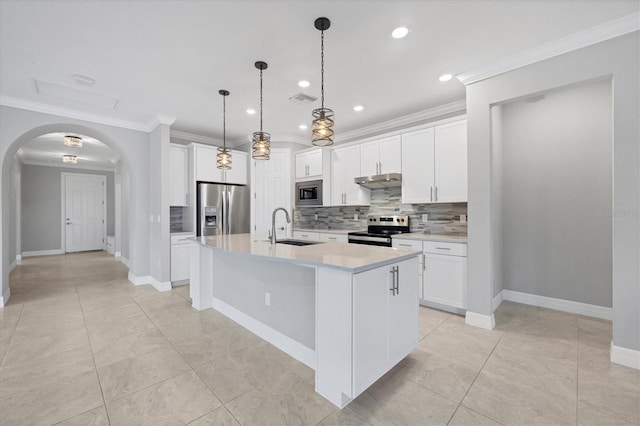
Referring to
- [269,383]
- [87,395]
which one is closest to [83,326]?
[87,395]

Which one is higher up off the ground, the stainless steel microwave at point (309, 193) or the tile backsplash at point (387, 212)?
the stainless steel microwave at point (309, 193)

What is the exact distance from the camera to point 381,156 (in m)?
4.25

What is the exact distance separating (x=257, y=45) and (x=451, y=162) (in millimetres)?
2566

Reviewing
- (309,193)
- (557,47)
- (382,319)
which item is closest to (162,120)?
(309,193)

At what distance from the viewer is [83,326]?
306cm

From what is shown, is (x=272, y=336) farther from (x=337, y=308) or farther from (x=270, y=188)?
(x=270, y=188)

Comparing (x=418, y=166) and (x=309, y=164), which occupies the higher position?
(x=309, y=164)

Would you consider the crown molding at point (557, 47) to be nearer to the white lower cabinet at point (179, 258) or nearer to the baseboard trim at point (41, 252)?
the white lower cabinet at point (179, 258)

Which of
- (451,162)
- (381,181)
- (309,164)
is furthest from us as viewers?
(309,164)

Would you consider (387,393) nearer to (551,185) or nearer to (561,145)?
(551,185)

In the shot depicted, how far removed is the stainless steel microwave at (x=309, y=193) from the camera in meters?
5.00

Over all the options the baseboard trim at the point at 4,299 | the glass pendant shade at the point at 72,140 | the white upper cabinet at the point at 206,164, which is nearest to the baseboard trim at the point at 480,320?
the white upper cabinet at the point at 206,164

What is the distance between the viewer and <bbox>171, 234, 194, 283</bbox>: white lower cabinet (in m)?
4.52

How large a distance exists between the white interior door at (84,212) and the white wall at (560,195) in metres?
10.6
